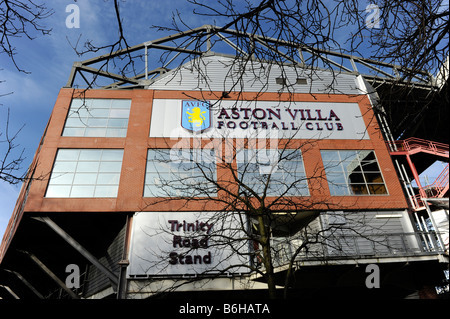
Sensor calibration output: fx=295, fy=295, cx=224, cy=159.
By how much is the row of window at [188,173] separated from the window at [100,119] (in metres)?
1.34

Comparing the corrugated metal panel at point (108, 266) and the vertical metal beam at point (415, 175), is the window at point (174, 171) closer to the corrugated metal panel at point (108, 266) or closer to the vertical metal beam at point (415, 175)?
the corrugated metal panel at point (108, 266)

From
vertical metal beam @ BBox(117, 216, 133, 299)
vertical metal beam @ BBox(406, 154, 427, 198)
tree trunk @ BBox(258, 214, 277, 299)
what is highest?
vertical metal beam @ BBox(406, 154, 427, 198)

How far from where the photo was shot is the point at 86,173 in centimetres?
1667

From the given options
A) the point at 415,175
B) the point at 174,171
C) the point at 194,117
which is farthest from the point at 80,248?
the point at 415,175

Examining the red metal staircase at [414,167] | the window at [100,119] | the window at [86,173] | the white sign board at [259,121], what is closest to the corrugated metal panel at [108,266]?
the window at [86,173]

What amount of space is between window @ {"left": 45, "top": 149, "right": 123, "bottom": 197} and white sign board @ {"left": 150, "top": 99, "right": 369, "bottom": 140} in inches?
123

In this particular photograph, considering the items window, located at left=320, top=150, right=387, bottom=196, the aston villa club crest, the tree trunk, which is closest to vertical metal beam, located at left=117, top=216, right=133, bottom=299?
the aston villa club crest

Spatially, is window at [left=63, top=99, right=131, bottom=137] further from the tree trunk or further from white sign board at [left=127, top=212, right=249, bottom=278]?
the tree trunk

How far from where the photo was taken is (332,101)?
67.4ft

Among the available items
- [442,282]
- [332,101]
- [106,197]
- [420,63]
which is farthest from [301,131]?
[420,63]

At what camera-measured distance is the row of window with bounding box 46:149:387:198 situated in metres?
16.2

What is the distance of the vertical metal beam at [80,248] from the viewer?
46.6 feet
